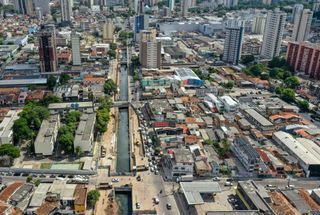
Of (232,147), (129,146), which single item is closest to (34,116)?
(129,146)

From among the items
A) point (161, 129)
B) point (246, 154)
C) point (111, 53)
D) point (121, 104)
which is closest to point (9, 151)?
point (161, 129)

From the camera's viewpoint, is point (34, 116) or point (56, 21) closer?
point (34, 116)

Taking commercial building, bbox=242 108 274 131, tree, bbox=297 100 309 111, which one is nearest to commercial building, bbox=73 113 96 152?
commercial building, bbox=242 108 274 131

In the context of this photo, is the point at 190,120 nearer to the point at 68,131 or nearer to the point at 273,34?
the point at 68,131

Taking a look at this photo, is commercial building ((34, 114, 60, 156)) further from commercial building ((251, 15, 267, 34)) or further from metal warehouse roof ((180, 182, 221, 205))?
commercial building ((251, 15, 267, 34))

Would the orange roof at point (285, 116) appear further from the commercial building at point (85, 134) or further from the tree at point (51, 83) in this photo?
the tree at point (51, 83)

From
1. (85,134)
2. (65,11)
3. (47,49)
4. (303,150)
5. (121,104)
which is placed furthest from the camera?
(65,11)

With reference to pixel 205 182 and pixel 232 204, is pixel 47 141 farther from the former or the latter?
pixel 232 204
